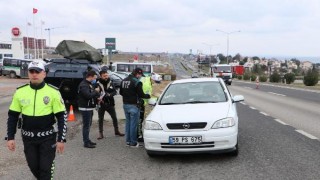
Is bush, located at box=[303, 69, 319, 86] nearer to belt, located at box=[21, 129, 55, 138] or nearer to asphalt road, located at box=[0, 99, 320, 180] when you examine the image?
asphalt road, located at box=[0, 99, 320, 180]

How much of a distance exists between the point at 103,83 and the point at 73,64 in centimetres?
623

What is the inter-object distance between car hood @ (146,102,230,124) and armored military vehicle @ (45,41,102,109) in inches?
245

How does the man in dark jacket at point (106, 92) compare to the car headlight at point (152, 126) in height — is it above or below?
above

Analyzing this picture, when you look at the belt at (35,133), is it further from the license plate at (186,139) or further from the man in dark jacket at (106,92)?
the man in dark jacket at (106,92)

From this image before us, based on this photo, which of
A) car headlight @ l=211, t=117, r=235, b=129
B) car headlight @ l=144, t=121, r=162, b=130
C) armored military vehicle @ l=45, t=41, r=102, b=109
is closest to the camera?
car headlight @ l=211, t=117, r=235, b=129

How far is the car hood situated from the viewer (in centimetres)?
701

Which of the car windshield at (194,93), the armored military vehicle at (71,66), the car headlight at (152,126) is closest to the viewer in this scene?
the car headlight at (152,126)

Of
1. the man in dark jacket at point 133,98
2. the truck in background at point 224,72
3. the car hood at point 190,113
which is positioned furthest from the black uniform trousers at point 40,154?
the truck in background at point 224,72

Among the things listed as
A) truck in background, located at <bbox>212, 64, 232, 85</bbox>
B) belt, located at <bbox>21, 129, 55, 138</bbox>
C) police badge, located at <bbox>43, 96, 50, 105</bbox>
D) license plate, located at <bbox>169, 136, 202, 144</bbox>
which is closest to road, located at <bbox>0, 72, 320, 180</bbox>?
license plate, located at <bbox>169, 136, 202, 144</bbox>

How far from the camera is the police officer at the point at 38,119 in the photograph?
4441 mm

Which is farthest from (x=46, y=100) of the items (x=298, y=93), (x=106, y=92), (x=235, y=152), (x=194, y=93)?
(x=298, y=93)

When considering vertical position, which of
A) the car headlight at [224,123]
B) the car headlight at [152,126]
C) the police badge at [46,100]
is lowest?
the car headlight at [152,126]

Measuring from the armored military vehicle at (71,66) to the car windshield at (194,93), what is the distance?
5.25 m

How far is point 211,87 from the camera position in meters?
8.75
